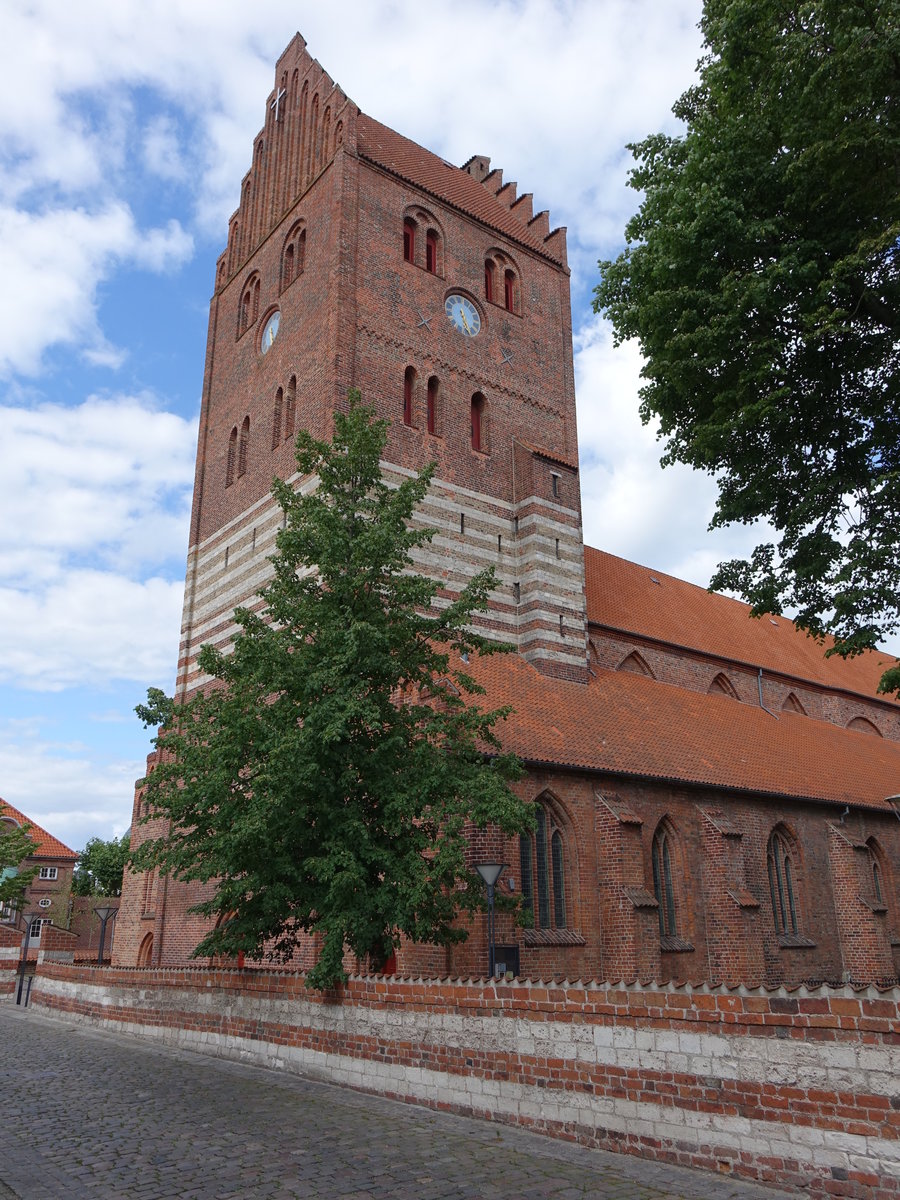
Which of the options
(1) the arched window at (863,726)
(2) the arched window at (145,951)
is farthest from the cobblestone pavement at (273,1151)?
(1) the arched window at (863,726)

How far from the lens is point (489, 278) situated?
26.2 m

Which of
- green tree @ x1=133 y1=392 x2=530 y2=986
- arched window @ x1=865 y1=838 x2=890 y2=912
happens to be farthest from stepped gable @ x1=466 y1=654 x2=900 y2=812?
green tree @ x1=133 y1=392 x2=530 y2=986

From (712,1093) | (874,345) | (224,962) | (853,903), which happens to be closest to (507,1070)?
(712,1093)

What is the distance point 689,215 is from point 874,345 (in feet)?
10.7

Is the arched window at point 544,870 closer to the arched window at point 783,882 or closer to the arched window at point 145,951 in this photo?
the arched window at point 783,882

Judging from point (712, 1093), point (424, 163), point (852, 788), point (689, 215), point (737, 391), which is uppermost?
point (424, 163)

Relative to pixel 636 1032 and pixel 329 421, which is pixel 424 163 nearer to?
pixel 329 421

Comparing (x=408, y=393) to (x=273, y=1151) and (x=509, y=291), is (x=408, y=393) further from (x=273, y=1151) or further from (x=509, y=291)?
(x=273, y=1151)

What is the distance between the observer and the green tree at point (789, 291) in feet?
39.8

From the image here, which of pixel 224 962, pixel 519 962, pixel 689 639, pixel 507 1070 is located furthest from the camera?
pixel 689 639

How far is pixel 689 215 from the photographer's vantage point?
13469mm

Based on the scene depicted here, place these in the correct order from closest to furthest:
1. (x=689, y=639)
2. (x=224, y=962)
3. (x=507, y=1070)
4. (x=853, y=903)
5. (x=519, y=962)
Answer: (x=507, y=1070), (x=519, y=962), (x=224, y=962), (x=853, y=903), (x=689, y=639)

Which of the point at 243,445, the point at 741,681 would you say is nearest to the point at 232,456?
the point at 243,445

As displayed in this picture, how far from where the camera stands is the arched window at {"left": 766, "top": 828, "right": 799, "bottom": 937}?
2177cm
